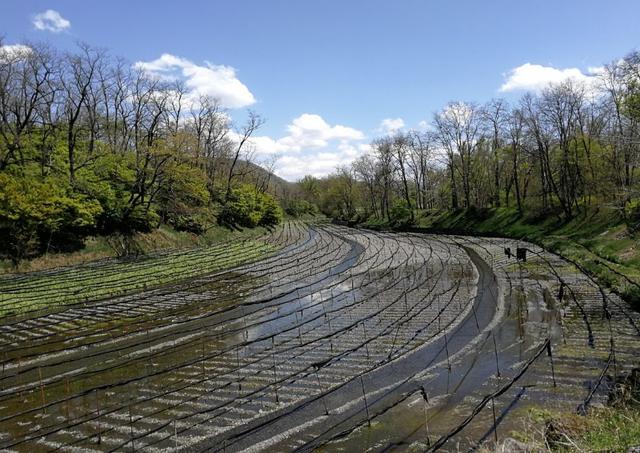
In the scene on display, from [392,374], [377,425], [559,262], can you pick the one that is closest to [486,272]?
[559,262]

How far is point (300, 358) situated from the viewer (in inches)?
561

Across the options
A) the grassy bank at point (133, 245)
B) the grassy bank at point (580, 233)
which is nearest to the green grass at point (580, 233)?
the grassy bank at point (580, 233)

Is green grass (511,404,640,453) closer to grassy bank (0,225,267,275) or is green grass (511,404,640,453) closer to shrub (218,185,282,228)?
grassy bank (0,225,267,275)

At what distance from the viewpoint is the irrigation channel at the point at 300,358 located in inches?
388

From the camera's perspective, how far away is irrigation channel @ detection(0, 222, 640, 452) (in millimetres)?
9867

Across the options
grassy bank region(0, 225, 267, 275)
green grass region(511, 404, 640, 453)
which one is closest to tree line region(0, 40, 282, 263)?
grassy bank region(0, 225, 267, 275)

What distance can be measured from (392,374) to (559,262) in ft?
72.3

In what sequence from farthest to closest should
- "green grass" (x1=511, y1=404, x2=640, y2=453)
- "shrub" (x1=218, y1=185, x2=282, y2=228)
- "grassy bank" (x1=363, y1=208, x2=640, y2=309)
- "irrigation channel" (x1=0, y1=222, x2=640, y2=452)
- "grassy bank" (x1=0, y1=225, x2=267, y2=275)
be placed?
"shrub" (x1=218, y1=185, x2=282, y2=228), "grassy bank" (x1=0, y1=225, x2=267, y2=275), "grassy bank" (x1=363, y1=208, x2=640, y2=309), "irrigation channel" (x1=0, y1=222, x2=640, y2=452), "green grass" (x1=511, y1=404, x2=640, y2=453)

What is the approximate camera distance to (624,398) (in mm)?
9773

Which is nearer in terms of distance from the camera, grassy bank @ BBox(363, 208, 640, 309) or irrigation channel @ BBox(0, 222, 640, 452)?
irrigation channel @ BBox(0, 222, 640, 452)

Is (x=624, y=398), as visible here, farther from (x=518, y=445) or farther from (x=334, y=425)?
(x=334, y=425)

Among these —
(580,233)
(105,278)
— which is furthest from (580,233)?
(105,278)

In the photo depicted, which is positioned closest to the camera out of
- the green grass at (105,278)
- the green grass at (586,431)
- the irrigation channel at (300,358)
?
the green grass at (586,431)

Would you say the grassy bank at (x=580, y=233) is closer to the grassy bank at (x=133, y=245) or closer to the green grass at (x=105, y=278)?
the green grass at (x=105, y=278)
